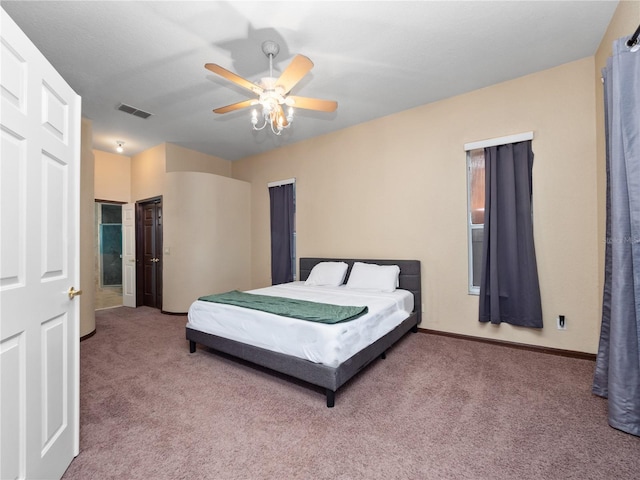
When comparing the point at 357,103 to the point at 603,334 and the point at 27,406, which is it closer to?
the point at 603,334

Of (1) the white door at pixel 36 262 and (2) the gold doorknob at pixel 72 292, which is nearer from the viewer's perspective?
(1) the white door at pixel 36 262

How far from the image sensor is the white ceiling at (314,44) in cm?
219

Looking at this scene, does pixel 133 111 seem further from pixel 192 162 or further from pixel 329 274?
pixel 329 274

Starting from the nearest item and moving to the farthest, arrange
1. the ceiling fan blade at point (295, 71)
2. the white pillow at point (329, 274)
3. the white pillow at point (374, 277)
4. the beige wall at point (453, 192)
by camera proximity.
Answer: the ceiling fan blade at point (295, 71) < the beige wall at point (453, 192) < the white pillow at point (374, 277) < the white pillow at point (329, 274)

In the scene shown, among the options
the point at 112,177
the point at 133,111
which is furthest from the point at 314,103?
the point at 112,177

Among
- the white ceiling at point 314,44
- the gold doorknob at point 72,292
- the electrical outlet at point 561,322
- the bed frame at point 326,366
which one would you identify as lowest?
the bed frame at point 326,366

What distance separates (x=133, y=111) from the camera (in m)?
3.80

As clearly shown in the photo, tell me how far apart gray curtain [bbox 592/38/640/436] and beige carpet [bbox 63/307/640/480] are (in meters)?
0.23

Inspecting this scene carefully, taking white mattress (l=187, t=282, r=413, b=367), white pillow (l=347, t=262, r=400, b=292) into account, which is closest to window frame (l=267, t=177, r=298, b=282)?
white pillow (l=347, t=262, r=400, b=292)

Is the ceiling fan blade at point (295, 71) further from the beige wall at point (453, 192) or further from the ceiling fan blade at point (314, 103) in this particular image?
the beige wall at point (453, 192)

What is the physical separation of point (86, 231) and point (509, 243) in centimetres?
522

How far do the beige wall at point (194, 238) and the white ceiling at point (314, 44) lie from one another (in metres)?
1.47

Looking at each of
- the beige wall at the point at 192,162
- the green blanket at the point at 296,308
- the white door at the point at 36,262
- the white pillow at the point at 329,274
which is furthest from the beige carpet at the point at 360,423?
the beige wall at the point at 192,162

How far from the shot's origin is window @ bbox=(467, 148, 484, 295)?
3.48 metres
